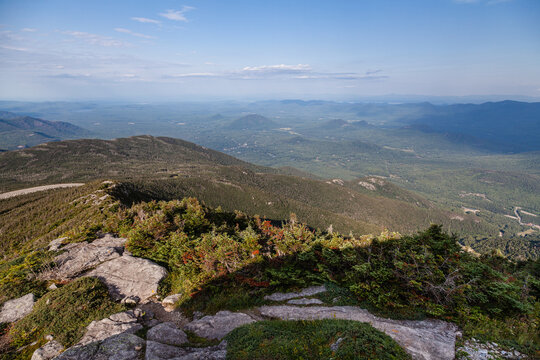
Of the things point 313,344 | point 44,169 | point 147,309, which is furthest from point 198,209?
point 44,169

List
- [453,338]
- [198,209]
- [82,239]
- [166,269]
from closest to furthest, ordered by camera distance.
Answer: [453,338] < [166,269] < [82,239] < [198,209]

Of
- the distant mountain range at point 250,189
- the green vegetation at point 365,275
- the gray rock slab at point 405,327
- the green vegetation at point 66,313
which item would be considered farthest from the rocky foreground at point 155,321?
the distant mountain range at point 250,189

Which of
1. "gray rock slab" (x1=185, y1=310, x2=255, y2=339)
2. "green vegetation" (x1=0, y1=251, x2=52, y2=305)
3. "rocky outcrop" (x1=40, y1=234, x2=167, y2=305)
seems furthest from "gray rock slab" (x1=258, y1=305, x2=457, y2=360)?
"green vegetation" (x1=0, y1=251, x2=52, y2=305)

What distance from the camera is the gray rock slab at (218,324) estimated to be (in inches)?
381

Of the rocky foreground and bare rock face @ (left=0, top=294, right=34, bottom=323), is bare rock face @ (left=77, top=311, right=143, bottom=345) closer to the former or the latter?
the rocky foreground

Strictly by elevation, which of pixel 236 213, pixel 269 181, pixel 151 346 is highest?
pixel 151 346

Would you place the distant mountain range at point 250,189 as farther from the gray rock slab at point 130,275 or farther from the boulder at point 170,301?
the boulder at point 170,301

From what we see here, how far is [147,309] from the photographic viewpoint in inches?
476

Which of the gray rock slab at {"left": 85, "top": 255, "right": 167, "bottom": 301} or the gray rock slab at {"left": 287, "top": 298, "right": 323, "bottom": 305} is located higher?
the gray rock slab at {"left": 287, "top": 298, "right": 323, "bottom": 305}

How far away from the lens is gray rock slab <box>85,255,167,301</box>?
13.1 metres

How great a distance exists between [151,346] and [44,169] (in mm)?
231409

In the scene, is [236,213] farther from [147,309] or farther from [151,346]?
[151,346]

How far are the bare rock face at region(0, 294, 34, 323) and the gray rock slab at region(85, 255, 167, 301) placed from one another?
2724mm

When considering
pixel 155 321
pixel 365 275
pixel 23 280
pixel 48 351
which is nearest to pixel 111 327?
pixel 155 321
